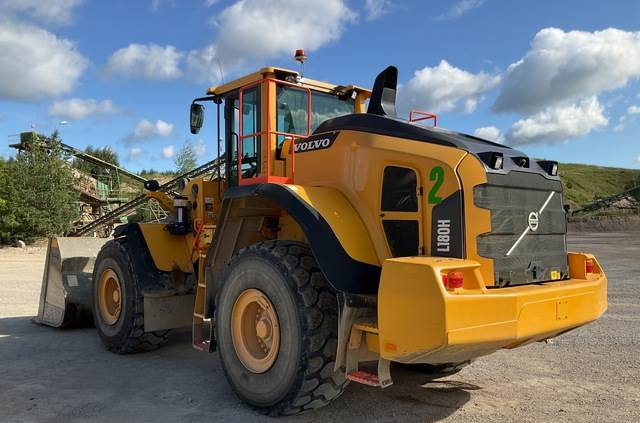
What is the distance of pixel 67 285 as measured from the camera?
26.0 feet

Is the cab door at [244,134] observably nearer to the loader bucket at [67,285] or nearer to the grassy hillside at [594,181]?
the loader bucket at [67,285]

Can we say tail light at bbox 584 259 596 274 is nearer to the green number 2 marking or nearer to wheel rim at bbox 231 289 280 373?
the green number 2 marking

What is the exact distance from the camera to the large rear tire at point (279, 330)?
4.20 metres

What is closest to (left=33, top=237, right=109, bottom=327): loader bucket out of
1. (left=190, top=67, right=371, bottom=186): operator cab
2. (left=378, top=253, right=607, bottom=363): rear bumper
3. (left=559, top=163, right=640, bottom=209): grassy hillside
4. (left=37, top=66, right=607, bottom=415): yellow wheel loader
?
(left=37, top=66, right=607, bottom=415): yellow wheel loader

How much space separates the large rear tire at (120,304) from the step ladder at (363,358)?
324 cm

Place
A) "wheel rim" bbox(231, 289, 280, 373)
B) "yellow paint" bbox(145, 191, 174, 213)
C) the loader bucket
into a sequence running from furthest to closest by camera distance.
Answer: the loader bucket < "yellow paint" bbox(145, 191, 174, 213) < "wheel rim" bbox(231, 289, 280, 373)

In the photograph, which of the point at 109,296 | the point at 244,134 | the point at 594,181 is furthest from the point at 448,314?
the point at 594,181

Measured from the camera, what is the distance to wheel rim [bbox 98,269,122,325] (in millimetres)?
6969

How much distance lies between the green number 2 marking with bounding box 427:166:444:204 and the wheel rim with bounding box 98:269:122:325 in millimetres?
4401

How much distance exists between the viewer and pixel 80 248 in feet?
27.3

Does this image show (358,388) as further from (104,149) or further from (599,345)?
(104,149)

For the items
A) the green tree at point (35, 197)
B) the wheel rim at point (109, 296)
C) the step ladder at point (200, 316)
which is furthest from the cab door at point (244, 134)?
the green tree at point (35, 197)

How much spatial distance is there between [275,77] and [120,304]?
3.33 m

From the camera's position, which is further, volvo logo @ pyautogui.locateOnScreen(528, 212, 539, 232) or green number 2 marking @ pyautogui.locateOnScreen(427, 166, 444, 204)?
volvo logo @ pyautogui.locateOnScreen(528, 212, 539, 232)
